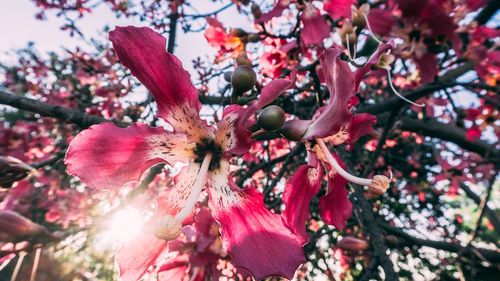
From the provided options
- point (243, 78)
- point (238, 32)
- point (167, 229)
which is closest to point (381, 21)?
point (238, 32)

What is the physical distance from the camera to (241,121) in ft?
2.47

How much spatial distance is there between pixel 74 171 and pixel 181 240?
2.09ft

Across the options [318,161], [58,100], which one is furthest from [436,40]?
[58,100]

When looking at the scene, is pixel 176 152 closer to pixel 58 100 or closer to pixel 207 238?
pixel 207 238

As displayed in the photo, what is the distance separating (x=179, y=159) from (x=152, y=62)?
0.88ft

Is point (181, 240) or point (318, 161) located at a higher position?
point (318, 161)

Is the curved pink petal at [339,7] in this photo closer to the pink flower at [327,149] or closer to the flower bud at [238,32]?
the flower bud at [238,32]

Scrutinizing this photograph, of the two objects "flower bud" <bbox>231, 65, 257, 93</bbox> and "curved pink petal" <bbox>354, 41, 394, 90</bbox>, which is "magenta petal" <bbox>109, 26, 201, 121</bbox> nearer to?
"flower bud" <bbox>231, 65, 257, 93</bbox>

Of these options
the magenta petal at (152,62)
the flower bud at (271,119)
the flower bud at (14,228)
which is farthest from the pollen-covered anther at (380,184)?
the flower bud at (14,228)

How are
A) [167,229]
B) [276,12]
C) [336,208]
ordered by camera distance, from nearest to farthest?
1. [167,229]
2. [336,208]
3. [276,12]

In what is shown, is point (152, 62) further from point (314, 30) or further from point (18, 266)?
point (314, 30)

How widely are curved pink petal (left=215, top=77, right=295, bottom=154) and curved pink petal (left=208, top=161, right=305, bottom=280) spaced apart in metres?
0.07

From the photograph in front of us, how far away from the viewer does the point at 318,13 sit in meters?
1.93

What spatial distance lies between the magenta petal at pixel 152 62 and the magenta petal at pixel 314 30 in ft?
3.83
